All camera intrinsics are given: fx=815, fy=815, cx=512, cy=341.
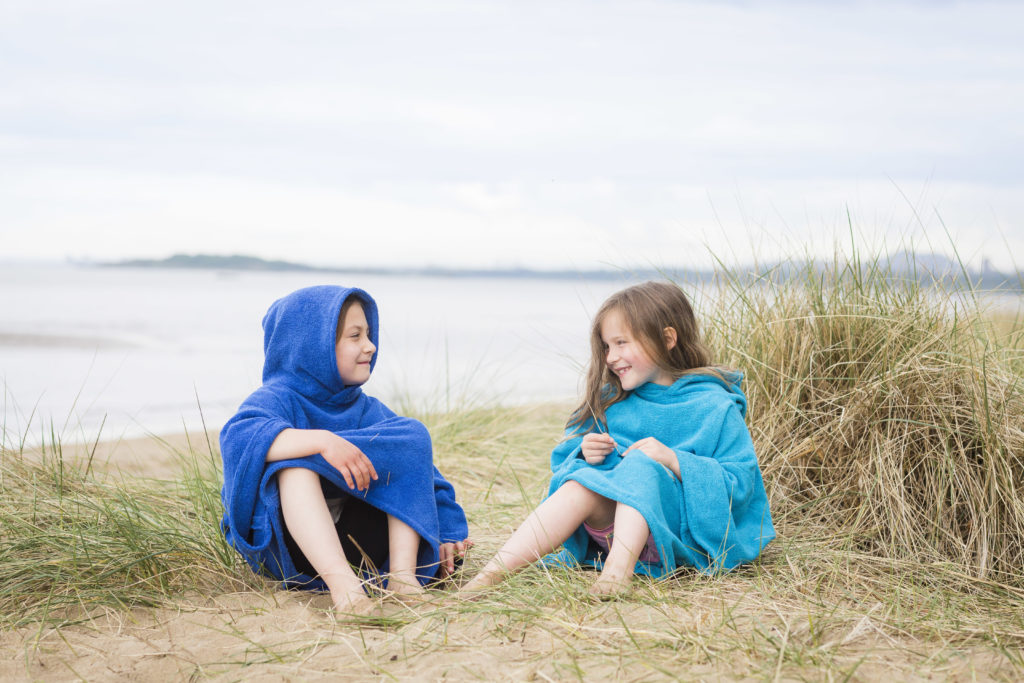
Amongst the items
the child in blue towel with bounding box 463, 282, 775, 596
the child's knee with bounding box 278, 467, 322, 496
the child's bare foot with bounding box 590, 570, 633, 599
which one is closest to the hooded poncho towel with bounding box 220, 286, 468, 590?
the child's knee with bounding box 278, 467, 322, 496

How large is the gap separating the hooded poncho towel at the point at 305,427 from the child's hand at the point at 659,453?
0.71 m

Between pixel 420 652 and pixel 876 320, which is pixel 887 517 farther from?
pixel 420 652

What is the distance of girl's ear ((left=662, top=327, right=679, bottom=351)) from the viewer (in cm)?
288

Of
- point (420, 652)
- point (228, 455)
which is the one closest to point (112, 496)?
point (228, 455)

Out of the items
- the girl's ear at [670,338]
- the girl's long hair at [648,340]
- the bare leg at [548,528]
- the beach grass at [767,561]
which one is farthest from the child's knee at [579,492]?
the girl's ear at [670,338]

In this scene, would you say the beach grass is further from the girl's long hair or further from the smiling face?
the smiling face

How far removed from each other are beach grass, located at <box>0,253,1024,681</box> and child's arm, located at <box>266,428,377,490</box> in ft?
1.36

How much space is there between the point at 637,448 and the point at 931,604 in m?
0.99

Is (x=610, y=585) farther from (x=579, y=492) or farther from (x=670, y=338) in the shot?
(x=670, y=338)

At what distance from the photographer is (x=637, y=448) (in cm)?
273

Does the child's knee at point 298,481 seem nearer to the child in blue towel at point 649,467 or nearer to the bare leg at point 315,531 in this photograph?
the bare leg at point 315,531

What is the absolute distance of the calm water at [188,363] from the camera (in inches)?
227

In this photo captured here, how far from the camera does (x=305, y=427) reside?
273 centimetres

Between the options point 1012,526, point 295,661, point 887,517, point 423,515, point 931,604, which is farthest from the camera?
point 887,517
